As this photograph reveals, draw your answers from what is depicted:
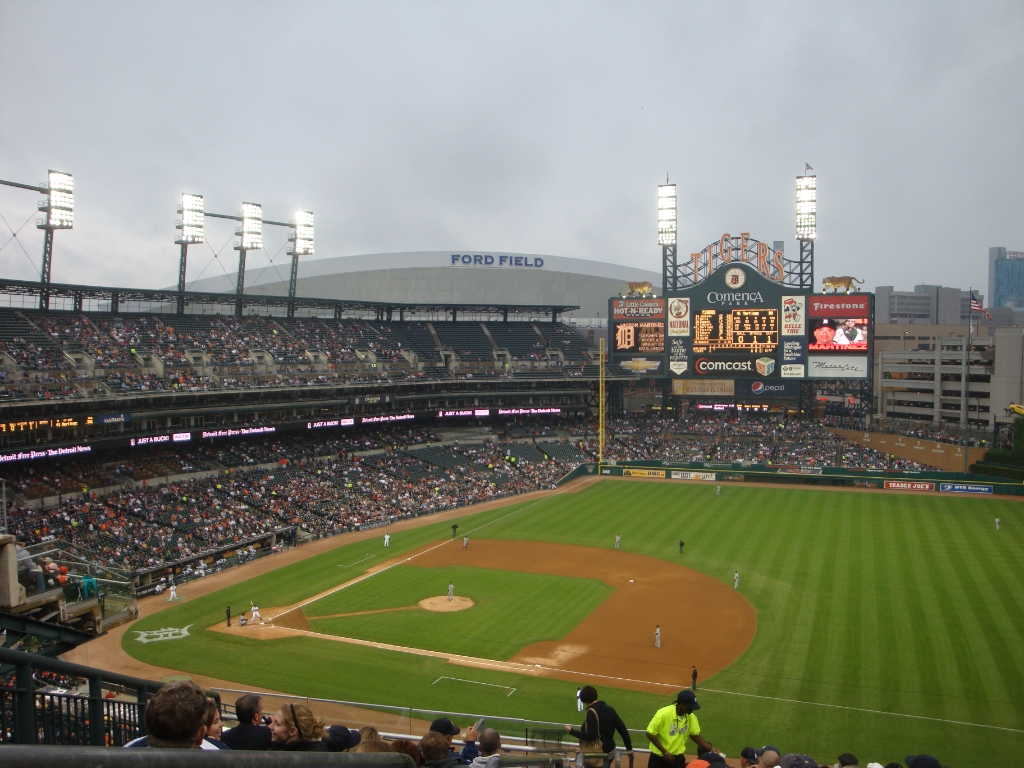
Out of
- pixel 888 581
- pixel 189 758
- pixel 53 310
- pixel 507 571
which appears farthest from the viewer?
pixel 53 310

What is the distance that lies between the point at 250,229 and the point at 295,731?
54340mm

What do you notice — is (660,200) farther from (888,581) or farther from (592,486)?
(888,581)

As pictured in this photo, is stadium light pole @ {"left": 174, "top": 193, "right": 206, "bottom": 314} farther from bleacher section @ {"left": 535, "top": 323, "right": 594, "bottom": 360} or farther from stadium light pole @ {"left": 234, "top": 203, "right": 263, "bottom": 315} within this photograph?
bleacher section @ {"left": 535, "top": 323, "right": 594, "bottom": 360}

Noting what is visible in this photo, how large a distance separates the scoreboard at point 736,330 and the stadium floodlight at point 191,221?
41.7 metres

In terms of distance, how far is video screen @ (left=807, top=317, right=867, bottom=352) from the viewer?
61969 millimetres

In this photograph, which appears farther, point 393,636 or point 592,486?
point 592,486

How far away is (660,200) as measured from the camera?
68.4 metres

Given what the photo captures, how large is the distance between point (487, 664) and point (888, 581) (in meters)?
18.3

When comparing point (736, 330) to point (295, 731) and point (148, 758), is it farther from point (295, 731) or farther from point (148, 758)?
point (148, 758)

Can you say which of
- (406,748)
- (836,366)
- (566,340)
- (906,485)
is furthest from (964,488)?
(406,748)

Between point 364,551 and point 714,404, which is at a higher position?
point 714,404

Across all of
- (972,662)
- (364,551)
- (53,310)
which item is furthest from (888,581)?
(53,310)

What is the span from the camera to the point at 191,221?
5050cm

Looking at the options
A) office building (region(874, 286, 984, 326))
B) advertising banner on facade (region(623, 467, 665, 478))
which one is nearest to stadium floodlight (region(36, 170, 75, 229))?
advertising banner on facade (region(623, 467, 665, 478))
